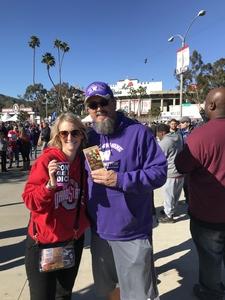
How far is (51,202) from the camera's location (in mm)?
2666

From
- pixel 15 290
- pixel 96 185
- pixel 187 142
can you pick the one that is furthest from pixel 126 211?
pixel 15 290

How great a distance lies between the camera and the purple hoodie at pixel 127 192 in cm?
271

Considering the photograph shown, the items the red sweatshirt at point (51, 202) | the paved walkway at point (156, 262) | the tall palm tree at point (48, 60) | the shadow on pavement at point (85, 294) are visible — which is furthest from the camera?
the tall palm tree at point (48, 60)

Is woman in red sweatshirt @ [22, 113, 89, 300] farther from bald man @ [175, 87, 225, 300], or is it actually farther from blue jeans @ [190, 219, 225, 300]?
blue jeans @ [190, 219, 225, 300]

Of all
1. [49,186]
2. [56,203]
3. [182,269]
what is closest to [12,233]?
[182,269]

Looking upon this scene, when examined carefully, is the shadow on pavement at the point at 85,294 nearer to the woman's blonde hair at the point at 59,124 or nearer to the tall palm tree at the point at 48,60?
the woman's blonde hair at the point at 59,124

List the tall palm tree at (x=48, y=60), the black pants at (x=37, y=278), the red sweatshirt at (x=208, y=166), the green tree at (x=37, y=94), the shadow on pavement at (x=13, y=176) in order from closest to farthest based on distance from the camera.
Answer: the black pants at (x=37, y=278)
the red sweatshirt at (x=208, y=166)
the shadow on pavement at (x=13, y=176)
the tall palm tree at (x=48, y=60)
the green tree at (x=37, y=94)

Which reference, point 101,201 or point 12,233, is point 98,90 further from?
point 12,233

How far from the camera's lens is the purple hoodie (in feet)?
8.90

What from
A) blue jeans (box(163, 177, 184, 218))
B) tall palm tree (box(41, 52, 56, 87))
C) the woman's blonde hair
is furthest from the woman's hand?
tall palm tree (box(41, 52, 56, 87))

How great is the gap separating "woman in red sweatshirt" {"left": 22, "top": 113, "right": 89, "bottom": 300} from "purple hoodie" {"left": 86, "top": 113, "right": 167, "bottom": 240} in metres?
0.17

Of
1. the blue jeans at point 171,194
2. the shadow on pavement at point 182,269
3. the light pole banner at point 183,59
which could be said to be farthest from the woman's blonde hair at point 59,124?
the light pole banner at point 183,59

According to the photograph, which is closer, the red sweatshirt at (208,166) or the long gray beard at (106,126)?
the long gray beard at (106,126)

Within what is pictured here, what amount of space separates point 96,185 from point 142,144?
0.43 m
